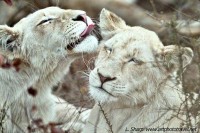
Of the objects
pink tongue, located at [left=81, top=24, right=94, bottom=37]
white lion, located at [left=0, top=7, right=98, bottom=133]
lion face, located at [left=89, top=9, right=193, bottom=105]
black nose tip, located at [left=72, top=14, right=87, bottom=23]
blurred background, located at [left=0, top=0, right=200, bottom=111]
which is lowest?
blurred background, located at [left=0, top=0, right=200, bottom=111]

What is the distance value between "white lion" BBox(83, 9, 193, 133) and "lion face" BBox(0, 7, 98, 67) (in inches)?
26.7

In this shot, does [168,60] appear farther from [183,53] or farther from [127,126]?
[127,126]

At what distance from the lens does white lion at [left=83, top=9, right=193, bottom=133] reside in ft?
16.2

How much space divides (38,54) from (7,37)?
30 cm

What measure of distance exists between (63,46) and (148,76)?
3.90 ft

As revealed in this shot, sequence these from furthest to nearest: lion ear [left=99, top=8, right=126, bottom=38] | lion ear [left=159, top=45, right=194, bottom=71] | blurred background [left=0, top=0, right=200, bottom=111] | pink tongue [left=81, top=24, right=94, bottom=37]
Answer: blurred background [left=0, top=0, right=200, bottom=111], pink tongue [left=81, top=24, right=94, bottom=37], lion ear [left=99, top=8, right=126, bottom=38], lion ear [left=159, top=45, right=194, bottom=71]

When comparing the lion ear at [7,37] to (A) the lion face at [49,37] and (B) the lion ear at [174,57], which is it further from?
(B) the lion ear at [174,57]

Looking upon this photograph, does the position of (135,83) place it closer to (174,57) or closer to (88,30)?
(174,57)

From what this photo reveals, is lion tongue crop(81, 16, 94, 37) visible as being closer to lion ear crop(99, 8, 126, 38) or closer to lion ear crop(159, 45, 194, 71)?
lion ear crop(99, 8, 126, 38)

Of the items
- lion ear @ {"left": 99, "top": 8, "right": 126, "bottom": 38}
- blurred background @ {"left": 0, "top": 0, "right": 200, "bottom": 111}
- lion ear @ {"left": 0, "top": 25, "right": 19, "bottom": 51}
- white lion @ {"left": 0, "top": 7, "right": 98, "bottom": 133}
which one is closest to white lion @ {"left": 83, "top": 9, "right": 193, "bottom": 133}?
lion ear @ {"left": 99, "top": 8, "right": 126, "bottom": 38}

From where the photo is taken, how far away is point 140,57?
503cm

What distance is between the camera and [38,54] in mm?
6125

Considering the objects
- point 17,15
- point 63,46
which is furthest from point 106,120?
point 17,15

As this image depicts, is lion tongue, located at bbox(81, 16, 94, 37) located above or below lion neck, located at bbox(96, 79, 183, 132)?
above
